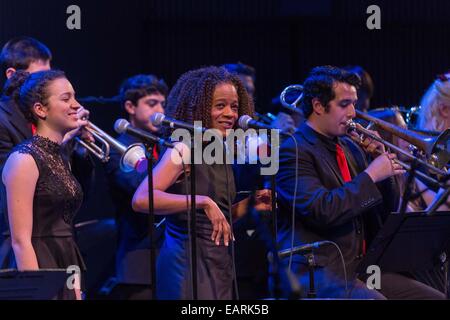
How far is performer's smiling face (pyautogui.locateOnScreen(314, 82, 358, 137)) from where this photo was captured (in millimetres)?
4707

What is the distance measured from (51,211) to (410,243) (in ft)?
5.85

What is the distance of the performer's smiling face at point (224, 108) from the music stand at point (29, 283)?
4.46 ft

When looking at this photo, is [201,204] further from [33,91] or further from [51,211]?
[33,91]

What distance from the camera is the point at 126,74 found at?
6805 mm

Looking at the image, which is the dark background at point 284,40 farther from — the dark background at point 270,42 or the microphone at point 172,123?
the microphone at point 172,123

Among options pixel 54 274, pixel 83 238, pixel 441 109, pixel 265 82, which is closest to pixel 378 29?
pixel 265 82

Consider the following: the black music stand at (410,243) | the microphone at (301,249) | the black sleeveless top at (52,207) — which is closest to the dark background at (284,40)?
the black sleeveless top at (52,207)

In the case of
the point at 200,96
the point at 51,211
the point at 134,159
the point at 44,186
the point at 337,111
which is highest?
the point at 200,96

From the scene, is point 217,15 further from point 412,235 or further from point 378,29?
point 412,235

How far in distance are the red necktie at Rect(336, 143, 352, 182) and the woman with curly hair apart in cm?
66

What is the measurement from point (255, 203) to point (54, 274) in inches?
48.0

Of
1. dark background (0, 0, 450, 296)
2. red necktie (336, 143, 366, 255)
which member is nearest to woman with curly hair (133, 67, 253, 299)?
red necktie (336, 143, 366, 255)

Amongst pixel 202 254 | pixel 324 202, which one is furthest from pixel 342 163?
pixel 202 254

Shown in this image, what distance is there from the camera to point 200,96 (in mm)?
4449
